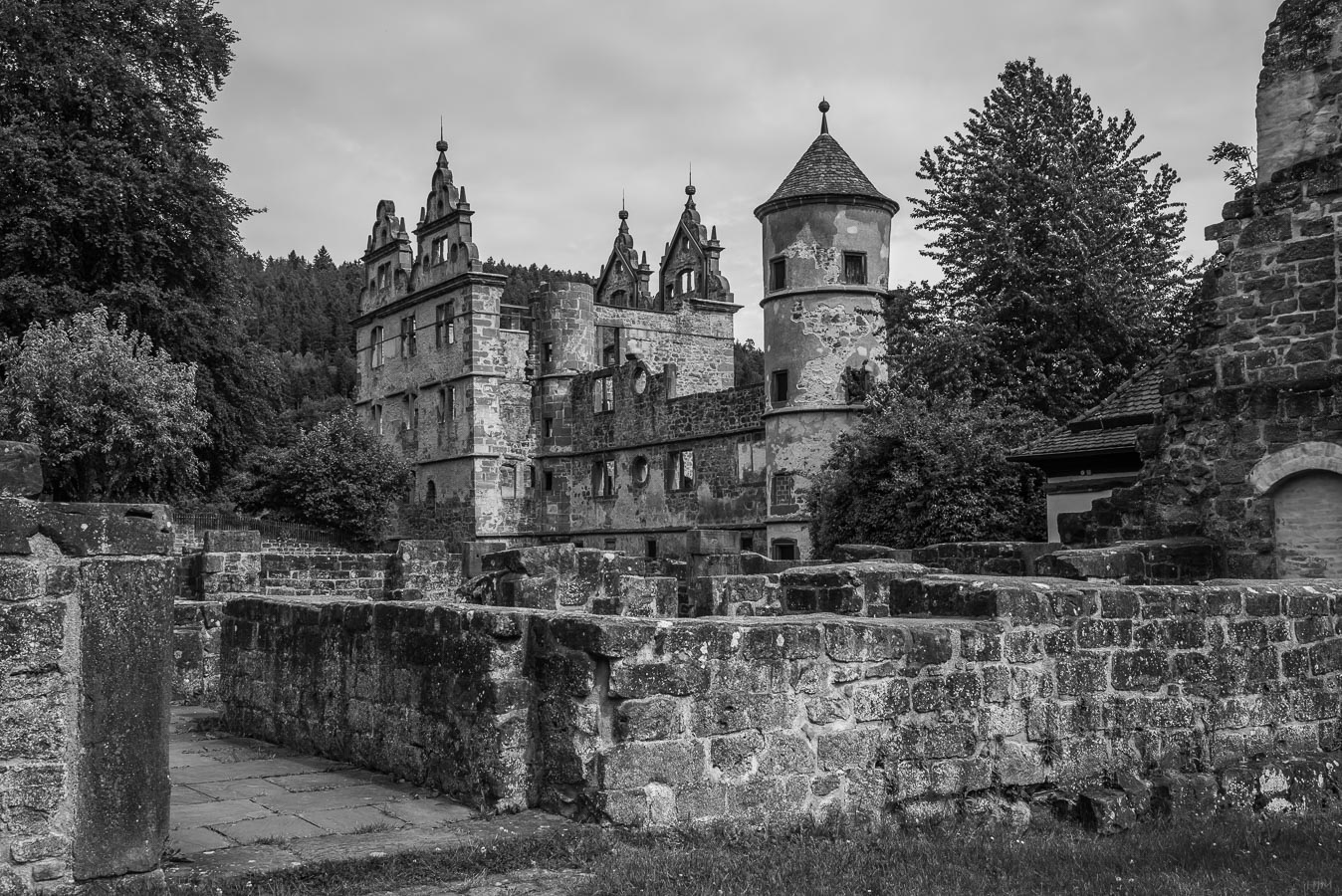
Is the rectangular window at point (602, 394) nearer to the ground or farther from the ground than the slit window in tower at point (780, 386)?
farther from the ground

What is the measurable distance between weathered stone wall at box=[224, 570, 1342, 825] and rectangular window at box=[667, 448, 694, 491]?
105 feet

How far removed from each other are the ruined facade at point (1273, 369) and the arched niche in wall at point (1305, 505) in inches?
0.6

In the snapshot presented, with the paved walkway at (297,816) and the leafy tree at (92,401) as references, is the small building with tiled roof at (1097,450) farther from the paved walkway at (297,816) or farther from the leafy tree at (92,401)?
the leafy tree at (92,401)

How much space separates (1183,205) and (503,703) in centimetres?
3144

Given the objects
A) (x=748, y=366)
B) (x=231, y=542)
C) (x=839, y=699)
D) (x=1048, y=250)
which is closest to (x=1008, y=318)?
(x=1048, y=250)

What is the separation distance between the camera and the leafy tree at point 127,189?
3238 cm

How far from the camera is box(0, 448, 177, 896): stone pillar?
5.66 m

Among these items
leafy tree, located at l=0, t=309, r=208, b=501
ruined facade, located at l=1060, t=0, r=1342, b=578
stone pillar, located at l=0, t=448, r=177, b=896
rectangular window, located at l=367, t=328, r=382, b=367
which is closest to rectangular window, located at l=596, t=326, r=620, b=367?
rectangular window, located at l=367, t=328, r=382, b=367

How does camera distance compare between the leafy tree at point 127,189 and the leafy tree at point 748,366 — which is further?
the leafy tree at point 748,366

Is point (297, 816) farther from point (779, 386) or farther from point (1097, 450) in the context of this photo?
point (779, 386)

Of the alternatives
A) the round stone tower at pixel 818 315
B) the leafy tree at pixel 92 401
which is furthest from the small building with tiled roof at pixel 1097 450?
the leafy tree at pixel 92 401

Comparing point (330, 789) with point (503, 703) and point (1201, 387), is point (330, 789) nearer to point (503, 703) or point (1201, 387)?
point (503, 703)

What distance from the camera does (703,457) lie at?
40750 mm

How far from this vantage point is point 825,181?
3466cm
